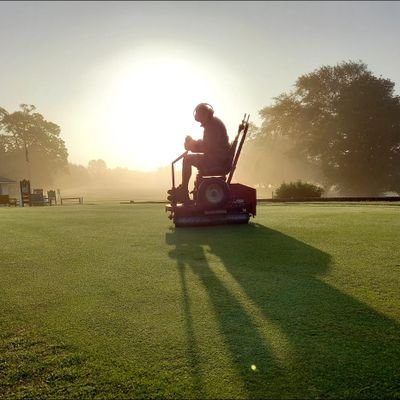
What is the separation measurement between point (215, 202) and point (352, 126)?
3735 centimetres

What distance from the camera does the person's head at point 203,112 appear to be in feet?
27.2

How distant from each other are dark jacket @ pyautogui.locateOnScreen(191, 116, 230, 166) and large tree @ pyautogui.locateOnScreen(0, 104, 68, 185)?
77.0 m

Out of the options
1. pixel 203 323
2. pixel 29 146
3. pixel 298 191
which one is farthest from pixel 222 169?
pixel 29 146

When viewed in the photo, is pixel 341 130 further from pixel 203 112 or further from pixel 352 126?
pixel 203 112

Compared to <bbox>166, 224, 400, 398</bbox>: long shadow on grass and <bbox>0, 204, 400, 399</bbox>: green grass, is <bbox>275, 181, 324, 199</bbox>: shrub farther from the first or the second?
<bbox>166, 224, 400, 398</bbox>: long shadow on grass

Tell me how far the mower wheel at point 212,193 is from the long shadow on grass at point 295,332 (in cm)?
378

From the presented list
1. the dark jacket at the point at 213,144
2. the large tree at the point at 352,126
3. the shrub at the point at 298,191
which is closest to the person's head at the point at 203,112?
the dark jacket at the point at 213,144

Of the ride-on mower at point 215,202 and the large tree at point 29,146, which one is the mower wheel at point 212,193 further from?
the large tree at point 29,146

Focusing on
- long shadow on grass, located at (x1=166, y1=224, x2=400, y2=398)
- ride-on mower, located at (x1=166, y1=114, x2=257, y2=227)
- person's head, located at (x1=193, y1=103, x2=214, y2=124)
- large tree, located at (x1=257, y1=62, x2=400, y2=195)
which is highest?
large tree, located at (x1=257, y1=62, x2=400, y2=195)

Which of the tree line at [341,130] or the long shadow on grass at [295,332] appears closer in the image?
the long shadow on grass at [295,332]

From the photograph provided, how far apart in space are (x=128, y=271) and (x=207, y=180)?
14.5 ft

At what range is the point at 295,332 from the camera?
2383 mm

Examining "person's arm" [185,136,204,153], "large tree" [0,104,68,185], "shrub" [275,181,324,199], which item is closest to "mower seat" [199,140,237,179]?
"person's arm" [185,136,204,153]

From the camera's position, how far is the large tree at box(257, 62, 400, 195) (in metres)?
40.0
